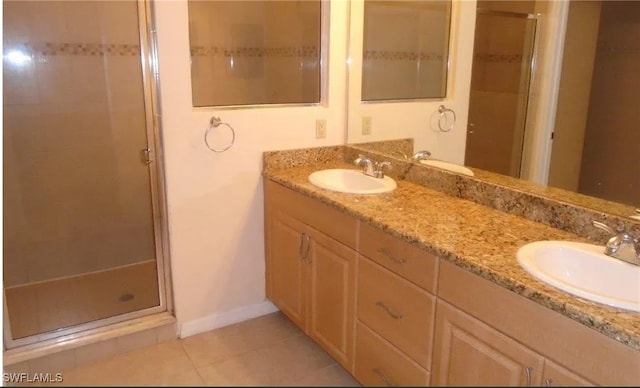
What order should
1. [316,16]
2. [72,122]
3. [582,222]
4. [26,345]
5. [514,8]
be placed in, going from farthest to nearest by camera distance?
[72,122] → [316,16] → [26,345] → [514,8] → [582,222]

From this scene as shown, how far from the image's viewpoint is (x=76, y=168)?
3.01 m

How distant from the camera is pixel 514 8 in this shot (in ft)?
6.43

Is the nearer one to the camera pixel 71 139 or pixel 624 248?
pixel 624 248

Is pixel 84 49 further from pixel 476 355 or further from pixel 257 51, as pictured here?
pixel 476 355

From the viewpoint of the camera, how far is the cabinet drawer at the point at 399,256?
5.26 feet

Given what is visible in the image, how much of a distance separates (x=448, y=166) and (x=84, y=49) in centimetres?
213

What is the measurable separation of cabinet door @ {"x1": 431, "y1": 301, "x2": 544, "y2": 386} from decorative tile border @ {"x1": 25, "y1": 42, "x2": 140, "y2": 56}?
2334mm

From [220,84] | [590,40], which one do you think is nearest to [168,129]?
[220,84]

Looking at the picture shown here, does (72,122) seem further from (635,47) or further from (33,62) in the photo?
(635,47)

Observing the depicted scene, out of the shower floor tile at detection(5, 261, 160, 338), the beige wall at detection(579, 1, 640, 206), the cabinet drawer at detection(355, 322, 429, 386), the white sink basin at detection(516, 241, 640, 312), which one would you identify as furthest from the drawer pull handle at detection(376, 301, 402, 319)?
the shower floor tile at detection(5, 261, 160, 338)

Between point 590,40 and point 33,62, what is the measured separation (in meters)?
2.70

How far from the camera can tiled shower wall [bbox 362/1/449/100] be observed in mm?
2465

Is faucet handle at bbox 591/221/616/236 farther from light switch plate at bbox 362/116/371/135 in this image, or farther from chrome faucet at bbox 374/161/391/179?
light switch plate at bbox 362/116/371/135

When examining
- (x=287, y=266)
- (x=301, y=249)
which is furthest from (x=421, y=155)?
(x=287, y=266)
